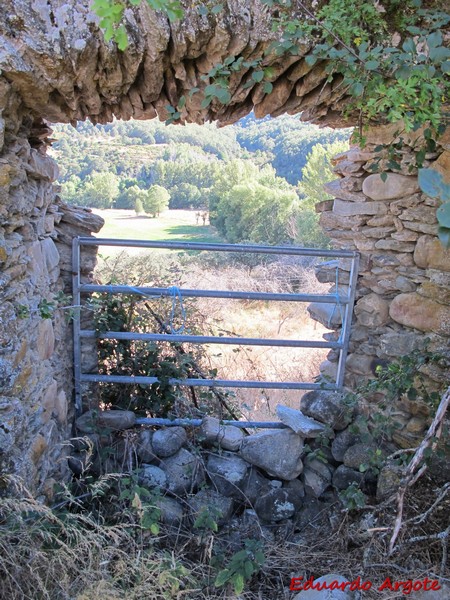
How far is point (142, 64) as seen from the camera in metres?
2.26

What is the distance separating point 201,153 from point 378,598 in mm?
22970

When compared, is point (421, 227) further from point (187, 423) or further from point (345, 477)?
point (187, 423)

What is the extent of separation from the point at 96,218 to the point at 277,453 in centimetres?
174

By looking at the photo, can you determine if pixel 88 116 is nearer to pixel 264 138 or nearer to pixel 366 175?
pixel 366 175

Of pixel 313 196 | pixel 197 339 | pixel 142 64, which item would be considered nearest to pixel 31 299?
A: pixel 197 339

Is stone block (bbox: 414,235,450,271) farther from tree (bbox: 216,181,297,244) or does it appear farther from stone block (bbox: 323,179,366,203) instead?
tree (bbox: 216,181,297,244)

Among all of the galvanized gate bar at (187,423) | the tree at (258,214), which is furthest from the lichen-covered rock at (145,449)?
the tree at (258,214)

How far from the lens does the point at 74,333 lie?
2922 mm

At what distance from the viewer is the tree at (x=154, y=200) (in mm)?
15752

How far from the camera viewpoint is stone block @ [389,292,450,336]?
104 inches

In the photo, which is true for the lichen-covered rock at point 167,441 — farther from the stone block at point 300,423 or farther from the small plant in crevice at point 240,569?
the small plant in crevice at point 240,569


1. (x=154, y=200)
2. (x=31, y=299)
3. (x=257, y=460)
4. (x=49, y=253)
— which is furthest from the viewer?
(x=154, y=200)

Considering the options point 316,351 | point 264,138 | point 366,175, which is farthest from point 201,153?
point 366,175

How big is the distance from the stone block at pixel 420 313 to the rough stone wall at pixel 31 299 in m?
1.84
